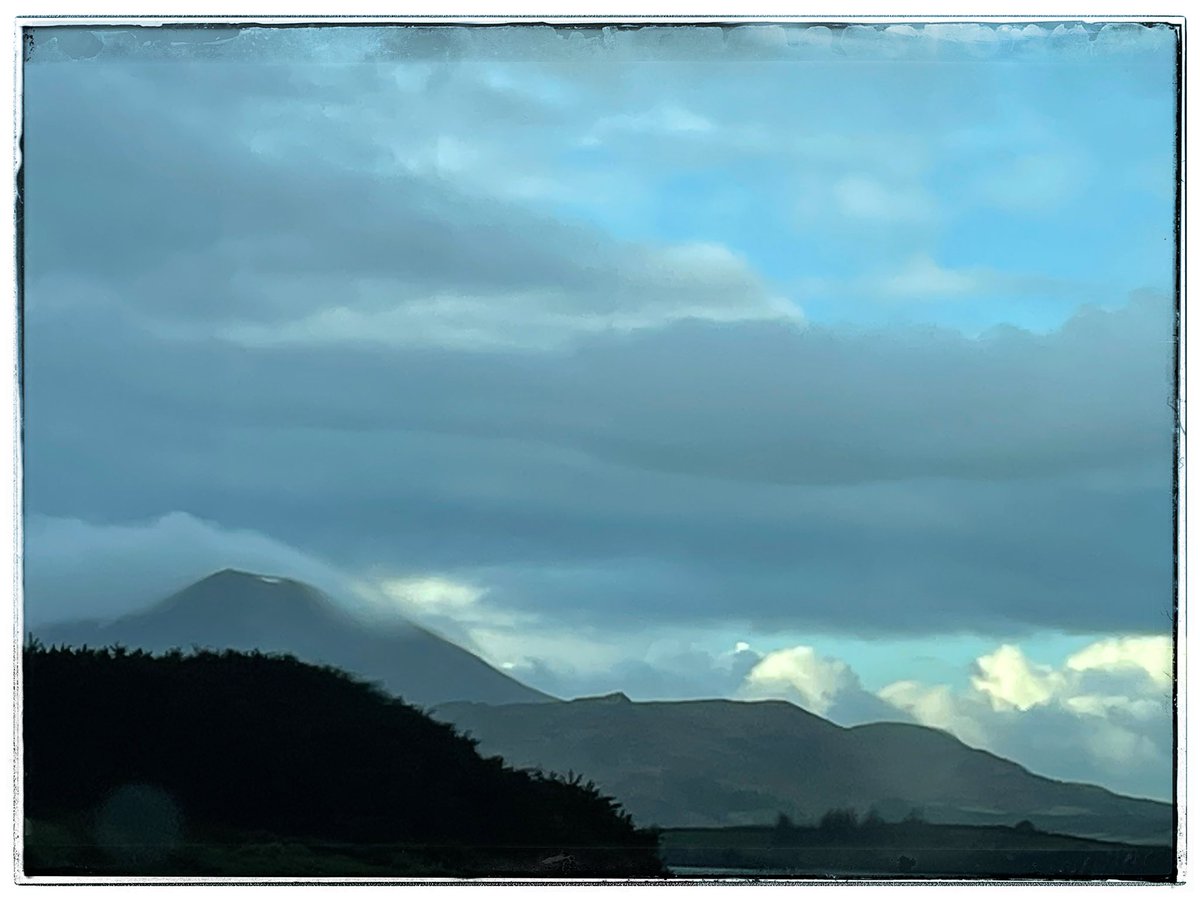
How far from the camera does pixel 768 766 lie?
3023 mm

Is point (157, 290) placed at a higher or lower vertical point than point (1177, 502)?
higher

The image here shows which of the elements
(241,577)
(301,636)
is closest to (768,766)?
(301,636)

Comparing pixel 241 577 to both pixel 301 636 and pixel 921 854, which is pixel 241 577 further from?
pixel 921 854

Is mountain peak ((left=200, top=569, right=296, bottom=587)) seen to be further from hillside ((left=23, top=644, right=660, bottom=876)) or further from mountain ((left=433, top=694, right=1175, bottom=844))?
mountain ((left=433, top=694, right=1175, bottom=844))

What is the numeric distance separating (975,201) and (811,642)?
0.94 m

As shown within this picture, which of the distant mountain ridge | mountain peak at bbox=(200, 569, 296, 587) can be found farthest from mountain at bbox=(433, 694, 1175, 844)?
mountain peak at bbox=(200, 569, 296, 587)

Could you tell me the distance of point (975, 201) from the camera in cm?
305

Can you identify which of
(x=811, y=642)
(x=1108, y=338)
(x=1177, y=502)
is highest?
(x=1108, y=338)

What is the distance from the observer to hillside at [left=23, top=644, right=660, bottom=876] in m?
2.99

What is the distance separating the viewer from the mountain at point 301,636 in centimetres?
301

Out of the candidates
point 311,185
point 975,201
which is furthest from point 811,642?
point 311,185

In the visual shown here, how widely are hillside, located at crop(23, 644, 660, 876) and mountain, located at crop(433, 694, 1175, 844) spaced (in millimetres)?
69

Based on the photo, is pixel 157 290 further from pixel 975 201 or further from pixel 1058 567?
pixel 1058 567

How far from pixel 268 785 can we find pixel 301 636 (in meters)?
0.30
